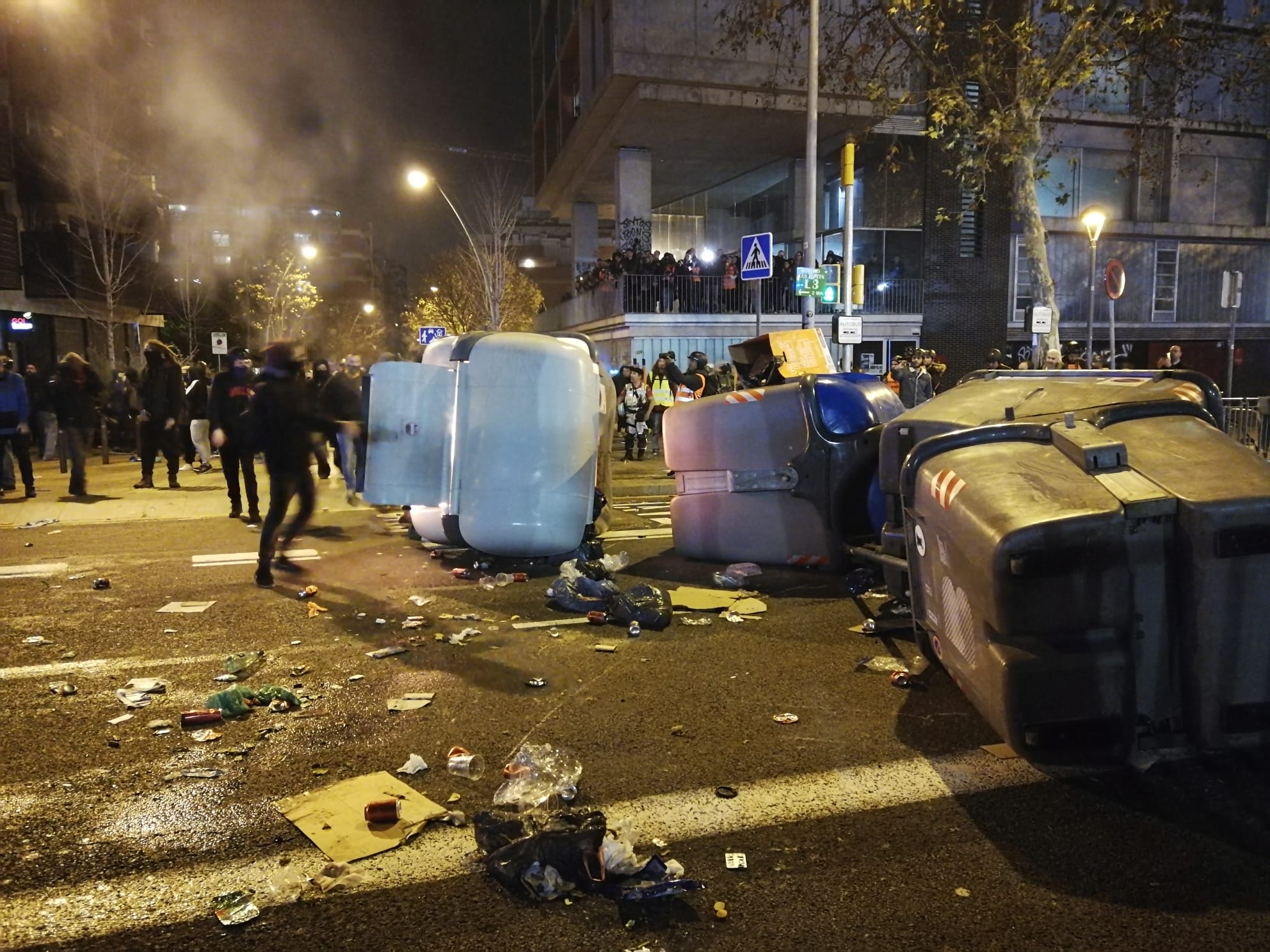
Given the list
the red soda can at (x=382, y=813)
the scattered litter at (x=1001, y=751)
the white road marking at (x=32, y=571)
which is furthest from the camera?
the white road marking at (x=32, y=571)

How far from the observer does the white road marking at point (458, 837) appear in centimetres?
269

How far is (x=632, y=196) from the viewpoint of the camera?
2384 centimetres

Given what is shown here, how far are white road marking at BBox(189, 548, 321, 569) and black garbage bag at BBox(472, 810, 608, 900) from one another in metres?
5.26

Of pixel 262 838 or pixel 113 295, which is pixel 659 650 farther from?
pixel 113 295

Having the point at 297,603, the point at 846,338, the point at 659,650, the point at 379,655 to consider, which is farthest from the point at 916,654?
the point at 846,338

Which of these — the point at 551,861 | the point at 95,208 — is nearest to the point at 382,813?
the point at 551,861

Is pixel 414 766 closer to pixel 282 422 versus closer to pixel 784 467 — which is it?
pixel 282 422

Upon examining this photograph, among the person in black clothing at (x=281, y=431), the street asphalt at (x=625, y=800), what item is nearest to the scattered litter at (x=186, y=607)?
the street asphalt at (x=625, y=800)

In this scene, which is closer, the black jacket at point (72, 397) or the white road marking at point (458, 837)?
the white road marking at point (458, 837)

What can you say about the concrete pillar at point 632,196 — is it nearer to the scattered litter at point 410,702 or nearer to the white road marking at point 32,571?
the white road marking at point 32,571

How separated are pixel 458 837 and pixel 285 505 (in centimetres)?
424

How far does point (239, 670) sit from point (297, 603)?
1399 mm

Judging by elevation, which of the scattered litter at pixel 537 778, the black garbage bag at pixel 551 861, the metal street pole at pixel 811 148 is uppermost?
the metal street pole at pixel 811 148

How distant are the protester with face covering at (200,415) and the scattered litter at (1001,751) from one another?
39.9 feet
